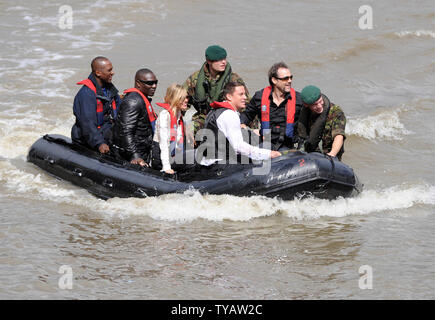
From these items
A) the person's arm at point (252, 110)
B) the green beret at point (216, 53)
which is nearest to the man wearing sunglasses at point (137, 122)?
the green beret at point (216, 53)

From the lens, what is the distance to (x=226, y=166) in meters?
6.54

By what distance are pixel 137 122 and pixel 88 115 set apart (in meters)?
0.74

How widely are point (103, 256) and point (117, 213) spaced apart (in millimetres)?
1134

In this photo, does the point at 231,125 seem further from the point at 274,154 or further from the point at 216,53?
the point at 216,53

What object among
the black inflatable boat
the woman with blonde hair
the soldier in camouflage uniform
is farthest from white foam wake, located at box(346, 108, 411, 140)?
the woman with blonde hair

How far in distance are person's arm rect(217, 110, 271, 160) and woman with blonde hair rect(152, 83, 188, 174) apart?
0.58 m

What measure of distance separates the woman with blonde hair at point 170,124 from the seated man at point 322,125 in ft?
3.77

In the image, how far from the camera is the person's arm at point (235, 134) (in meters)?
6.16

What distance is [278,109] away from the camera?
6961 mm

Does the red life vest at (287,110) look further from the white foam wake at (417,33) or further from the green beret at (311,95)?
the white foam wake at (417,33)

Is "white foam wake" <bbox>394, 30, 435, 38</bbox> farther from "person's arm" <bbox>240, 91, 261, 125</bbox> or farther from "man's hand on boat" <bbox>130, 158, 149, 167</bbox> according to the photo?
"man's hand on boat" <bbox>130, 158, 149, 167</bbox>
